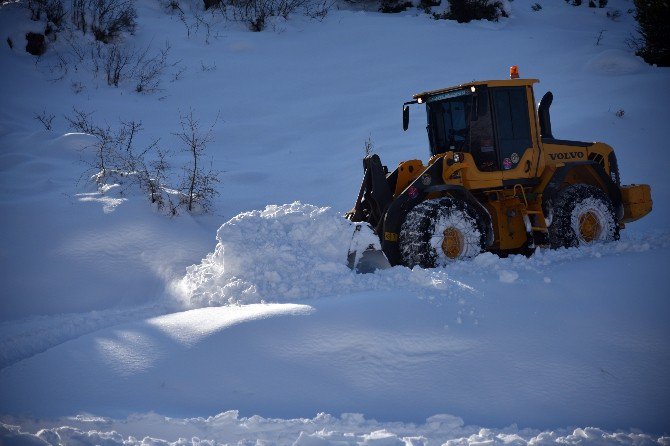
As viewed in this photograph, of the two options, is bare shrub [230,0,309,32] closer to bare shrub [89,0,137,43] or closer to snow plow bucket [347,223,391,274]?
bare shrub [89,0,137,43]

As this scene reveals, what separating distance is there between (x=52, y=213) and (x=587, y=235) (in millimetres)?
6803

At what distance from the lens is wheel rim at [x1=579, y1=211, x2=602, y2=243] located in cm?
798

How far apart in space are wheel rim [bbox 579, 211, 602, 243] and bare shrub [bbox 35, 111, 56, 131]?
9730 mm

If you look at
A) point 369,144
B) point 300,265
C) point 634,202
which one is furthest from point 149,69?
point 634,202

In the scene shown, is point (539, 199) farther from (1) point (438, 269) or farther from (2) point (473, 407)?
(2) point (473, 407)

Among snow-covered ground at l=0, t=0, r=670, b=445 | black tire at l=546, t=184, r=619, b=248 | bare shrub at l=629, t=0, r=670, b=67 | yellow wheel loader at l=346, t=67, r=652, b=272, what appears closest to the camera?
snow-covered ground at l=0, t=0, r=670, b=445

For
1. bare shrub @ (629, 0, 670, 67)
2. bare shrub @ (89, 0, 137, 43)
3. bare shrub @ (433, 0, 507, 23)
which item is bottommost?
bare shrub @ (629, 0, 670, 67)

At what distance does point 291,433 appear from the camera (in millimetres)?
3824

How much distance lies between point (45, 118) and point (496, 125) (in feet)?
30.6

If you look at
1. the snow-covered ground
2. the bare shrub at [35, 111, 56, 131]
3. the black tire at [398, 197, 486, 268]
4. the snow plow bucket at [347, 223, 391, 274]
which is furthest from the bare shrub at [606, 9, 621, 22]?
the snow plow bucket at [347, 223, 391, 274]

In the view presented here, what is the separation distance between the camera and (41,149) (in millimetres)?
10789

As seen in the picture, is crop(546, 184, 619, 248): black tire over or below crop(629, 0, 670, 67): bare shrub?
below

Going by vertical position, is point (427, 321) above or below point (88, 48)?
below

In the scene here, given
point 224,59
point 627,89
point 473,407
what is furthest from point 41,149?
point 627,89
